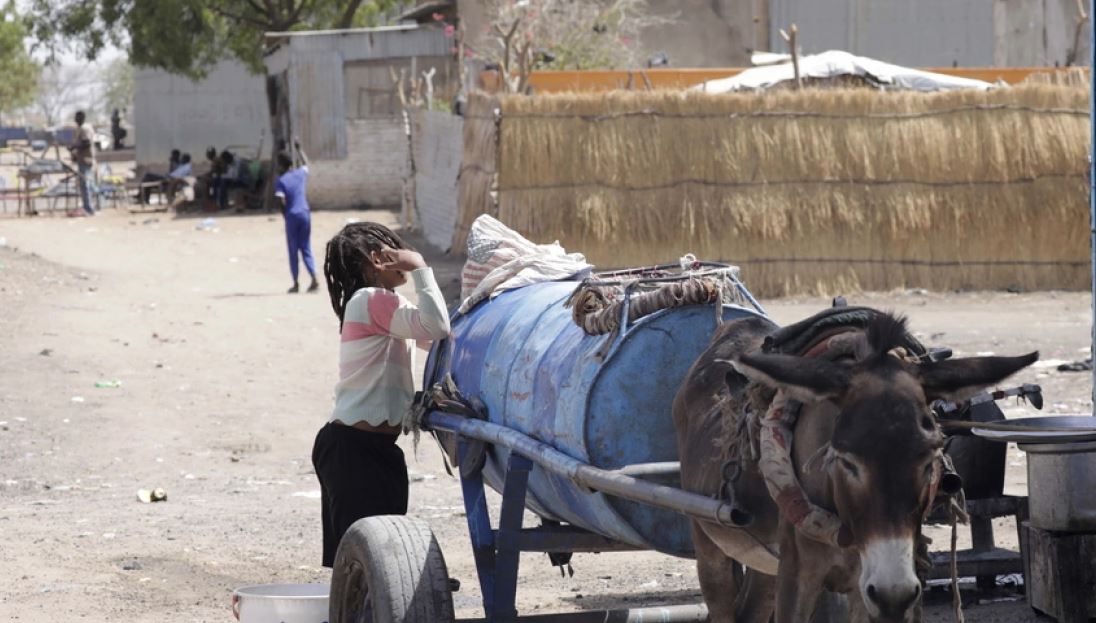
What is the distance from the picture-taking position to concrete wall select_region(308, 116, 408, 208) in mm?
31984

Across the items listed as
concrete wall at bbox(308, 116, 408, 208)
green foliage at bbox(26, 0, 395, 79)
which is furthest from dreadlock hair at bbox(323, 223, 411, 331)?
green foliage at bbox(26, 0, 395, 79)

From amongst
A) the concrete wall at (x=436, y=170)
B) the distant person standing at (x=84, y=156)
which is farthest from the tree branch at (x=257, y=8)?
the concrete wall at (x=436, y=170)

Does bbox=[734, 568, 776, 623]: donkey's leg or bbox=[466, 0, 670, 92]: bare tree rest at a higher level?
bbox=[466, 0, 670, 92]: bare tree

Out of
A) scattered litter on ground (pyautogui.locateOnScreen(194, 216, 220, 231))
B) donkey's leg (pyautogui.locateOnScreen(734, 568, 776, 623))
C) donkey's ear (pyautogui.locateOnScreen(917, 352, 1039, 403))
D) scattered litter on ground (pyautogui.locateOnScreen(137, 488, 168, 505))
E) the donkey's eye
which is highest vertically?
donkey's ear (pyautogui.locateOnScreen(917, 352, 1039, 403))

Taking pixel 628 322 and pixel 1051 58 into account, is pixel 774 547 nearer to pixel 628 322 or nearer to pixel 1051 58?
pixel 628 322

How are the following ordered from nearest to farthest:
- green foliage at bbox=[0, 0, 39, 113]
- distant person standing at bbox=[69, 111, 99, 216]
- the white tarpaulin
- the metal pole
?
the metal pole → the white tarpaulin → distant person standing at bbox=[69, 111, 99, 216] → green foliage at bbox=[0, 0, 39, 113]

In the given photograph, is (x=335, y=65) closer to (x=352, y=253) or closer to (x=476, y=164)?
(x=476, y=164)

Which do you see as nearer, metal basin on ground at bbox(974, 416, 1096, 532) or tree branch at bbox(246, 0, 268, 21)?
metal basin on ground at bbox(974, 416, 1096, 532)

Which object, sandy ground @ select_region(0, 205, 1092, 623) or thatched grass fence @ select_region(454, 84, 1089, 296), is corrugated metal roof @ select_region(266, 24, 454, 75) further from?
thatched grass fence @ select_region(454, 84, 1089, 296)

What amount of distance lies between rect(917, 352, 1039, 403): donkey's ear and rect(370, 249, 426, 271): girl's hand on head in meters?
2.38

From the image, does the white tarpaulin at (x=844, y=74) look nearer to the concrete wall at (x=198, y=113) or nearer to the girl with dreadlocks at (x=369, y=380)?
the girl with dreadlocks at (x=369, y=380)

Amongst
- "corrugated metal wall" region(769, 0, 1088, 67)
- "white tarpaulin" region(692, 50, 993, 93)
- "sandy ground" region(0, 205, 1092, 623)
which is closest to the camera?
"sandy ground" region(0, 205, 1092, 623)

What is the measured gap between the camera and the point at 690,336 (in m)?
4.42

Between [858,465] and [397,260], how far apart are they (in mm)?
2514
